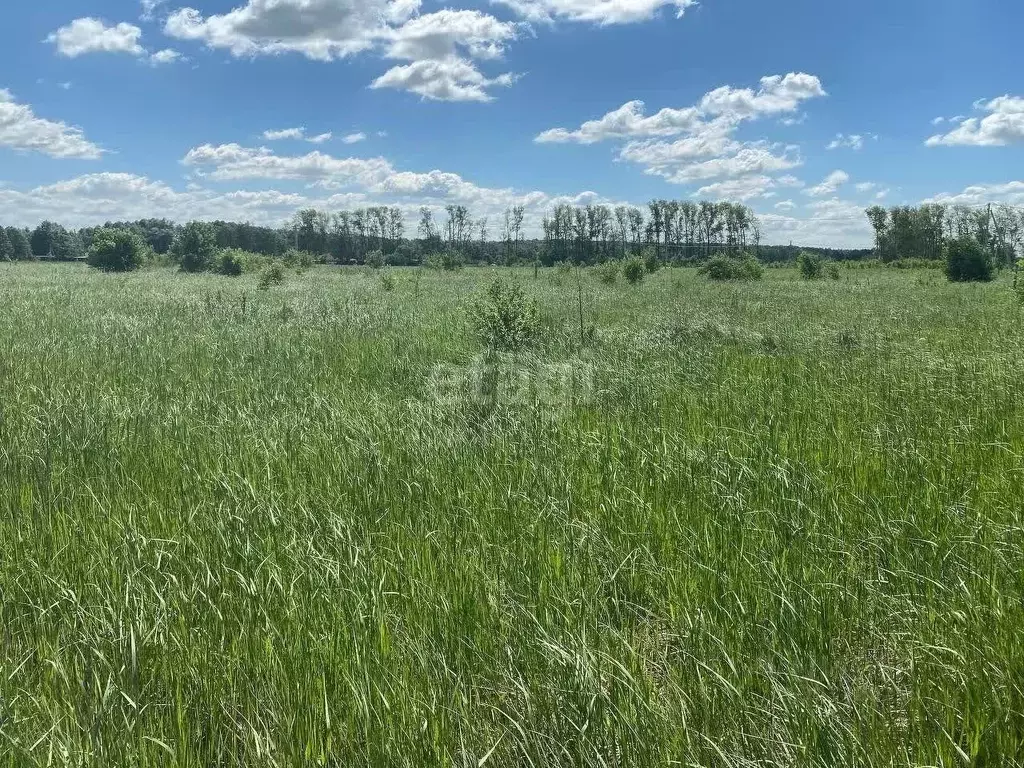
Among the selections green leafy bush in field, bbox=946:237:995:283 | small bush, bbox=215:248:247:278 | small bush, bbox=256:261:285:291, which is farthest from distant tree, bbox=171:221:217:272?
green leafy bush in field, bbox=946:237:995:283

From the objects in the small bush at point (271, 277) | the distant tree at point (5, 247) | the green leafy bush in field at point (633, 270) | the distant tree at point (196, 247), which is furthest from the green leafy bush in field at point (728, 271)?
the distant tree at point (5, 247)

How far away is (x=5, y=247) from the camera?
84.2 metres

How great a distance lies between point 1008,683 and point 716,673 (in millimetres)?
975

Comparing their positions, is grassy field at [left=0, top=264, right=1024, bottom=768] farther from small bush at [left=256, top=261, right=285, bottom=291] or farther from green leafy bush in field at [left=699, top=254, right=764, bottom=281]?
green leafy bush in field at [left=699, top=254, right=764, bottom=281]

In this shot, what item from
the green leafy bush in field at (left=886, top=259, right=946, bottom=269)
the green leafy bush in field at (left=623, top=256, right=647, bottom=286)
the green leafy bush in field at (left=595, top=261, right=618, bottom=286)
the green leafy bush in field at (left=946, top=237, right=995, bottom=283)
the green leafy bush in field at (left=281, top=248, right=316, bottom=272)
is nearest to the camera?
the green leafy bush in field at (left=946, top=237, right=995, bottom=283)

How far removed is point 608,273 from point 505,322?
24.9 metres

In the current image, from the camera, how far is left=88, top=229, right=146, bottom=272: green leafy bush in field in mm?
50125

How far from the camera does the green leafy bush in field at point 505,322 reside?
11109mm

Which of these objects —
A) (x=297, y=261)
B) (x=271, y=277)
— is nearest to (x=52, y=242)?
(x=297, y=261)

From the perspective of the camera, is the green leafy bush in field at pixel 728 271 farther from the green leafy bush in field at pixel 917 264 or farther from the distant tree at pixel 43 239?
the distant tree at pixel 43 239

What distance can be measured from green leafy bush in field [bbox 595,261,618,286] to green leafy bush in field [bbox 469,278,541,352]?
76.3 ft

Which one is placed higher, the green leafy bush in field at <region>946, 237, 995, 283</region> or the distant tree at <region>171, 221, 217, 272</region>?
the distant tree at <region>171, 221, 217, 272</region>

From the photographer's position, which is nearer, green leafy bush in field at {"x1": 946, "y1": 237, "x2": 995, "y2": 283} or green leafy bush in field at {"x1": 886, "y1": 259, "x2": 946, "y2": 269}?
green leafy bush in field at {"x1": 946, "y1": 237, "x2": 995, "y2": 283}

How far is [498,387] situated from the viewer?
715cm
